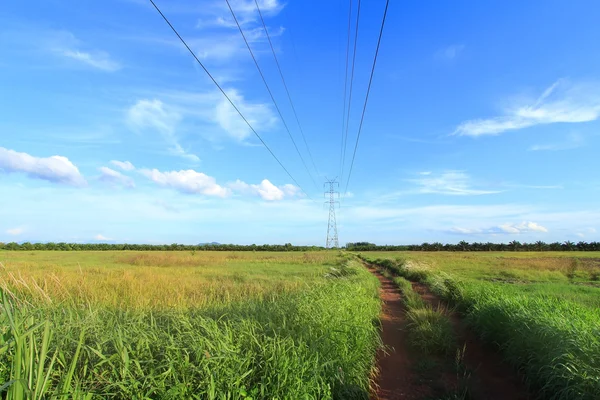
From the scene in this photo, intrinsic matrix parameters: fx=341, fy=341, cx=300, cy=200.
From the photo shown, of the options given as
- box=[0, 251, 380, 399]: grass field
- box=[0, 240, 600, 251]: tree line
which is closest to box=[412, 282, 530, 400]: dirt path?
box=[0, 251, 380, 399]: grass field

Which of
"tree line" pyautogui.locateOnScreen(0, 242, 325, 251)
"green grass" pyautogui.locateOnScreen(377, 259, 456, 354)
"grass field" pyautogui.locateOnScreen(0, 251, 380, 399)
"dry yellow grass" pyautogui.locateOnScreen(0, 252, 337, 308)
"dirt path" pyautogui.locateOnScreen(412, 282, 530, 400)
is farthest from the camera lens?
"tree line" pyautogui.locateOnScreen(0, 242, 325, 251)

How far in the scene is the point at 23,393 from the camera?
2.60 m

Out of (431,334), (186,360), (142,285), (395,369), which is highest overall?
(186,360)

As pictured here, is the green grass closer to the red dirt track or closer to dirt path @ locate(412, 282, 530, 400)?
the red dirt track

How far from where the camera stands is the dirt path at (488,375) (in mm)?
5395

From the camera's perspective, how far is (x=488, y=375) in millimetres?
6168

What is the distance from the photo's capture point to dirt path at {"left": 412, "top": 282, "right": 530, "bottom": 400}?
5395 millimetres

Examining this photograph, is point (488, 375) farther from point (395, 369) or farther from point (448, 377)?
point (395, 369)

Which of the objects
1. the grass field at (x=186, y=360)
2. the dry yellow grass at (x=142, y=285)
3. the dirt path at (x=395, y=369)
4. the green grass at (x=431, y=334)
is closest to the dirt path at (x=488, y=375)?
the green grass at (x=431, y=334)

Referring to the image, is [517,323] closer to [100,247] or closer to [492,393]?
[492,393]

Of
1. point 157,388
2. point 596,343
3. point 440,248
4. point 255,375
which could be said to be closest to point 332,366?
point 255,375

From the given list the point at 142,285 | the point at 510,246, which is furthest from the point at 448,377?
the point at 510,246

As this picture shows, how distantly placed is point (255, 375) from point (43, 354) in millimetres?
2249

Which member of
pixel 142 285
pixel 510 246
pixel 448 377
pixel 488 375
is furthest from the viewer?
pixel 510 246
